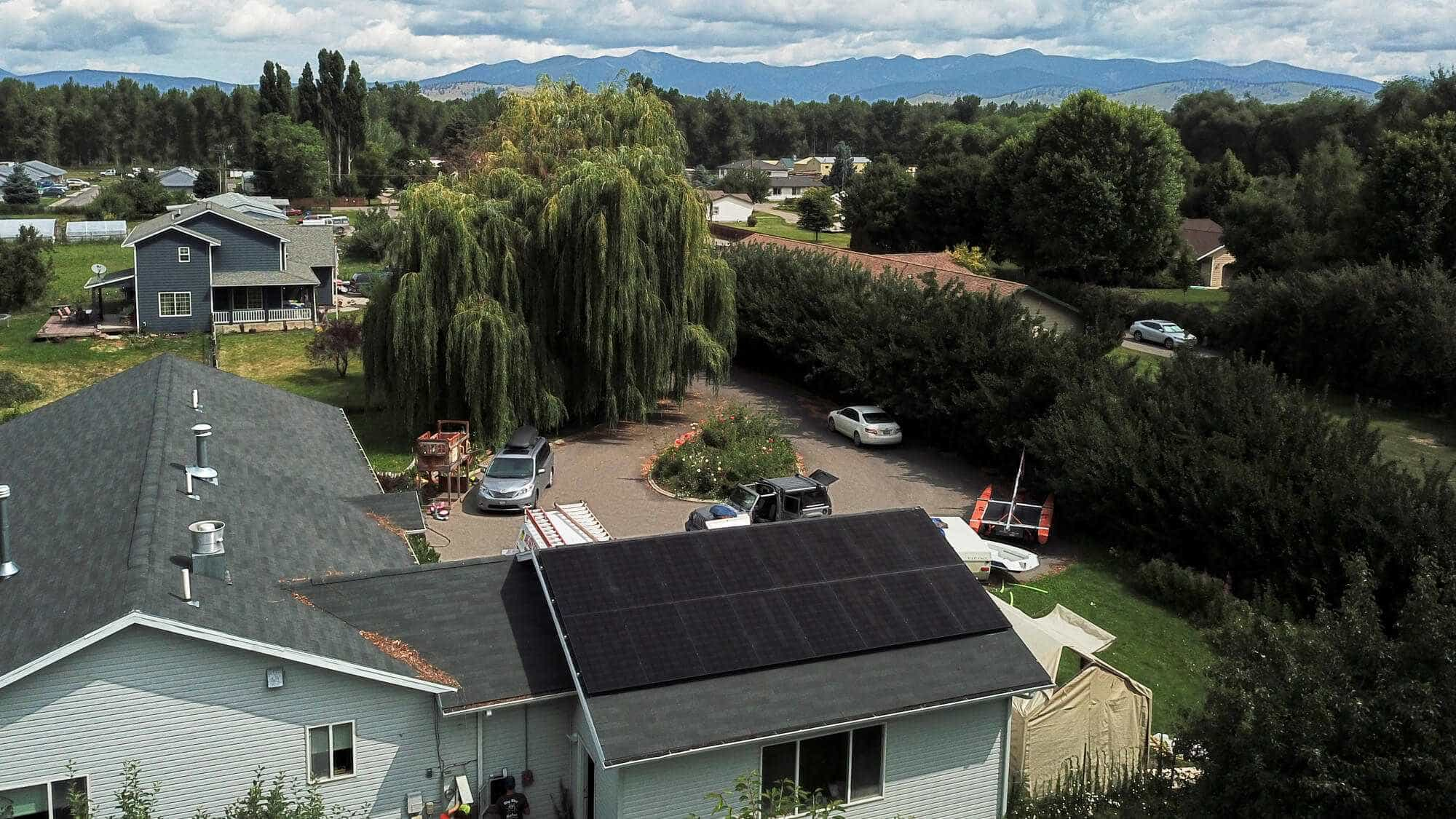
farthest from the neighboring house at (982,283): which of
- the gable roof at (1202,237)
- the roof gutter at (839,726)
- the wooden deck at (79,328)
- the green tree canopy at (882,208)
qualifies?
the wooden deck at (79,328)

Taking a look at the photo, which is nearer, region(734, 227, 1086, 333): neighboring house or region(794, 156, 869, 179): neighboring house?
region(734, 227, 1086, 333): neighboring house

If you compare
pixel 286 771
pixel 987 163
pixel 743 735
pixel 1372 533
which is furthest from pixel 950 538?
pixel 987 163

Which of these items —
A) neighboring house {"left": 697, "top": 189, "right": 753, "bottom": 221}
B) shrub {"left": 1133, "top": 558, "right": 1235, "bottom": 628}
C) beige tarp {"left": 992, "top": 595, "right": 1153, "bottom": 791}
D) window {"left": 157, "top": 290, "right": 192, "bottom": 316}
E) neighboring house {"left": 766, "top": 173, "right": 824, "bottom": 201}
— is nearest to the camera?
beige tarp {"left": 992, "top": 595, "right": 1153, "bottom": 791}

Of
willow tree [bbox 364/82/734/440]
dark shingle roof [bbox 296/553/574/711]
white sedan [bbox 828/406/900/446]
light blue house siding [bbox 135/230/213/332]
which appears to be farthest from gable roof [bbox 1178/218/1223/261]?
dark shingle roof [bbox 296/553/574/711]

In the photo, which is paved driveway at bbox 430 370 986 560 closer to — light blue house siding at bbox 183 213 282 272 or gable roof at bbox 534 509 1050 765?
gable roof at bbox 534 509 1050 765

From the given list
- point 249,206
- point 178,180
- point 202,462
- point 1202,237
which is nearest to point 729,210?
point 249,206

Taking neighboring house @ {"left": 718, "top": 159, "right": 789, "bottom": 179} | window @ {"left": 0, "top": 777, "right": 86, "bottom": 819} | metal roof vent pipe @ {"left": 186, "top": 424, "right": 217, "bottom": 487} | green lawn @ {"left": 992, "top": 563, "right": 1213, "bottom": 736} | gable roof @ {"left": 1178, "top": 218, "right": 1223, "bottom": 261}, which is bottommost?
green lawn @ {"left": 992, "top": 563, "right": 1213, "bottom": 736}

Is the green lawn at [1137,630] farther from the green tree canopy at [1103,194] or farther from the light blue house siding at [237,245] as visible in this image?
the light blue house siding at [237,245]
